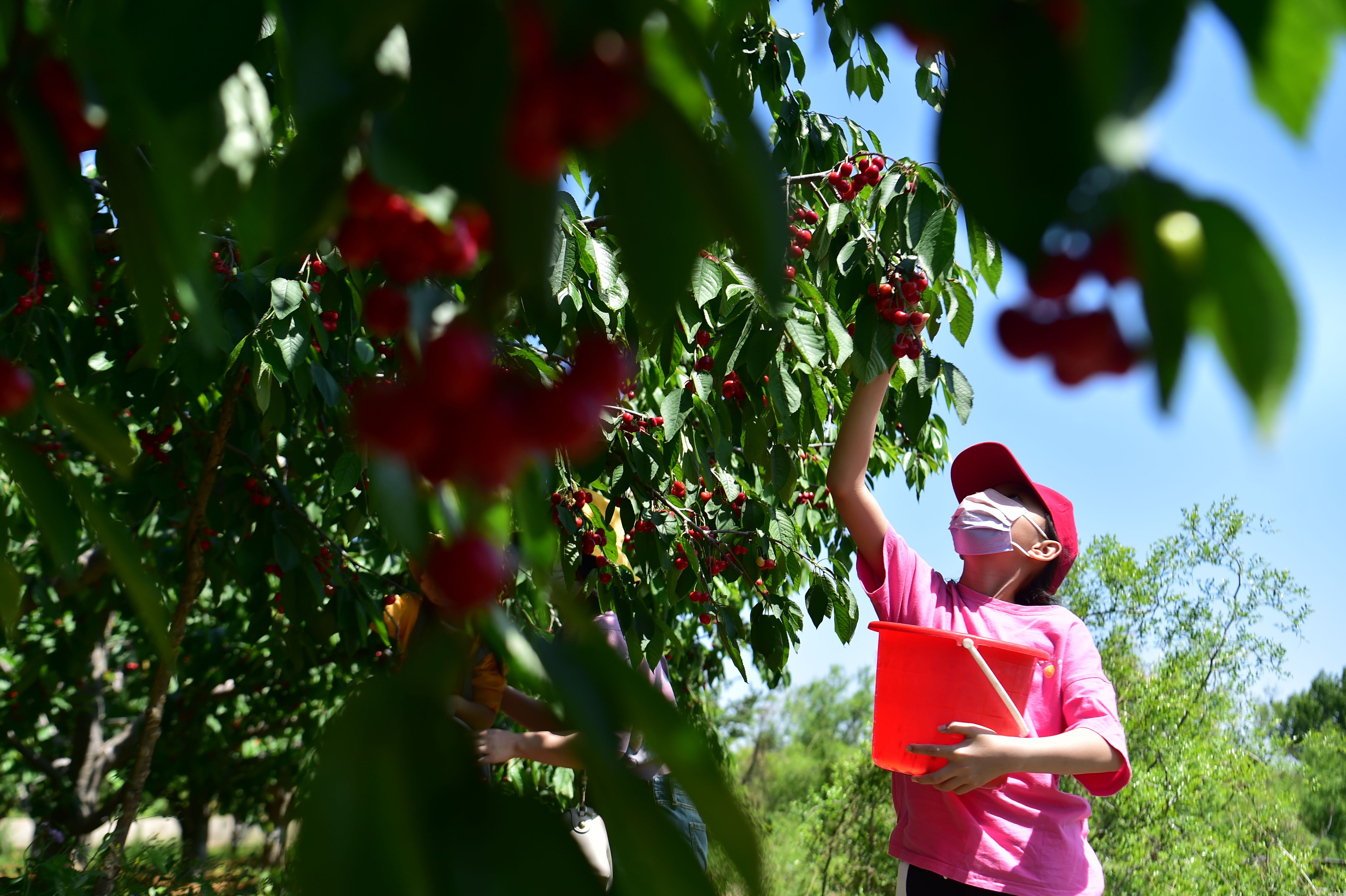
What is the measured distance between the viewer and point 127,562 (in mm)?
500

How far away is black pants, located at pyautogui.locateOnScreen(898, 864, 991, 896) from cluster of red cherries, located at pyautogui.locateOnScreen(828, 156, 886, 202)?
1.33 meters

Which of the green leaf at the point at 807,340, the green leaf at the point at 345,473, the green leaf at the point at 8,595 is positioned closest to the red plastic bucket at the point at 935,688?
the green leaf at the point at 807,340

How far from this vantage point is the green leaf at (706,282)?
5.96 ft

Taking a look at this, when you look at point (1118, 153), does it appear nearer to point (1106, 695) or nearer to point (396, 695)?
point (396, 695)

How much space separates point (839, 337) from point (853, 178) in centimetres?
61

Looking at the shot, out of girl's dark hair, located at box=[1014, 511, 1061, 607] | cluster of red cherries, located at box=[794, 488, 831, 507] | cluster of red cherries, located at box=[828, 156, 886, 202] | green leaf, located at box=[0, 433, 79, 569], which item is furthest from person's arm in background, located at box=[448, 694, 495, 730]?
cluster of red cherries, located at box=[794, 488, 831, 507]

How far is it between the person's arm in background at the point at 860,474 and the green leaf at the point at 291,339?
109cm

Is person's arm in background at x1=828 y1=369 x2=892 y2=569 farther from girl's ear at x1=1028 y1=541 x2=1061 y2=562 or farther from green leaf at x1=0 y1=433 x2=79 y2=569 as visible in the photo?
green leaf at x1=0 y1=433 x2=79 y2=569

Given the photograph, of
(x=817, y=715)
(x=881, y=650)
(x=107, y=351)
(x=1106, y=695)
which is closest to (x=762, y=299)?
(x=881, y=650)

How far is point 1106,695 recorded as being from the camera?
6.07 feet

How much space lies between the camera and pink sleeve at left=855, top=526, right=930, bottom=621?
197cm

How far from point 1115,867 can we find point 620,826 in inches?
276

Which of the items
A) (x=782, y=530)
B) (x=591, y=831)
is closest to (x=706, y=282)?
(x=782, y=530)

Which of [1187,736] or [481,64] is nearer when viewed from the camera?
[481,64]
